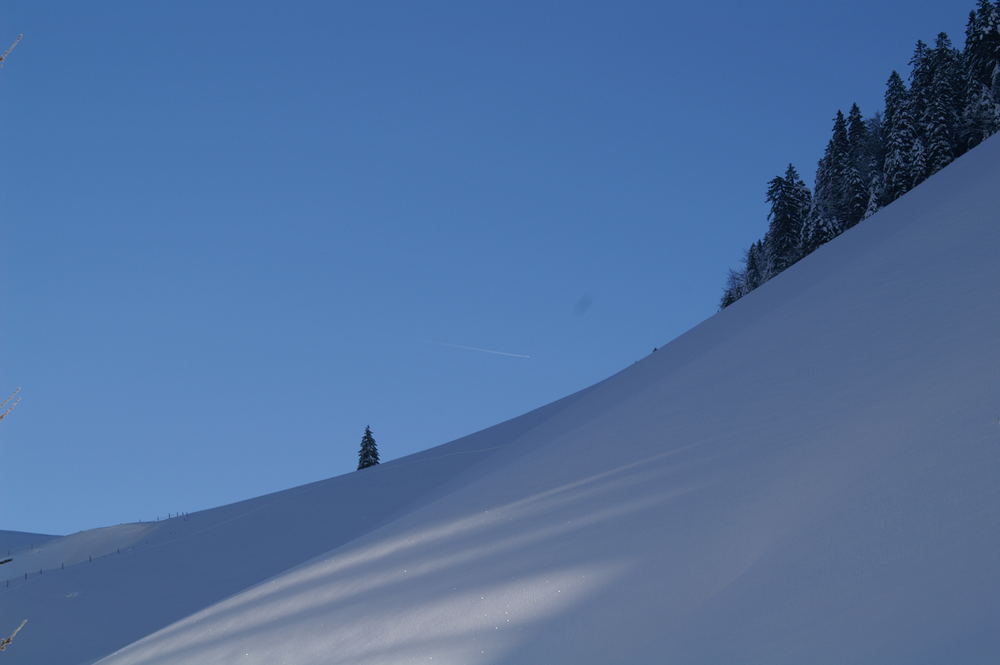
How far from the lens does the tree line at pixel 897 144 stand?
3112 cm

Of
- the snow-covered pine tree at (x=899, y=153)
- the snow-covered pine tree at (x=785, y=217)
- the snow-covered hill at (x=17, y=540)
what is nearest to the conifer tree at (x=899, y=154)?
the snow-covered pine tree at (x=899, y=153)

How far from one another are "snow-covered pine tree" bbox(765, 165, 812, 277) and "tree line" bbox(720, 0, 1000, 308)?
0.14 feet

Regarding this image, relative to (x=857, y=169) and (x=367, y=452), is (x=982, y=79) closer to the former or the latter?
(x=857, y=169)

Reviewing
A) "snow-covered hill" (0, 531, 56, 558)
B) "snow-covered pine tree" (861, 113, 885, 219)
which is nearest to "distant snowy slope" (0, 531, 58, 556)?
"snow-covered hill" (0, 531, 56, 558)

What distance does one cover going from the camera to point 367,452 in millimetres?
38875

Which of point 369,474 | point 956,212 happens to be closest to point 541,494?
point 956,212

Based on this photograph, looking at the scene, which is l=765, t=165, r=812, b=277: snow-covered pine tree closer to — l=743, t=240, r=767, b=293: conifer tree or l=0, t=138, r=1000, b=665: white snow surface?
l=743, t=240, r=767, b=293: conifer tree

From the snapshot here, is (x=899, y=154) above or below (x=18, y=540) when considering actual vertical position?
above

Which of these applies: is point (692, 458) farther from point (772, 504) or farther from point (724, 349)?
point (724, 349)

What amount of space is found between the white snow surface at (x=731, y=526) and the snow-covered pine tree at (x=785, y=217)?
76.5ft

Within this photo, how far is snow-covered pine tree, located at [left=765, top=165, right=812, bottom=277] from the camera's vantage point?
124 ft

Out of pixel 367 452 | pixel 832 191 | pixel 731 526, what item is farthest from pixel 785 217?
pixel 731 526

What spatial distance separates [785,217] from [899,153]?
6864mm

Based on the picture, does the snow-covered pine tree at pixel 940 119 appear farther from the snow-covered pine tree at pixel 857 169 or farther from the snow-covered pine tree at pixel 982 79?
the snow-covered pine tree at pixel 857 169
